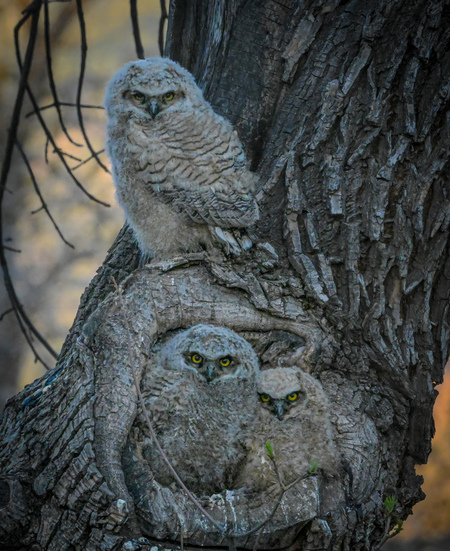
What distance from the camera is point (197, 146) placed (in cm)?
254

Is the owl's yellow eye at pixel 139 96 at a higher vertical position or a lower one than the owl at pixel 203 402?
higher

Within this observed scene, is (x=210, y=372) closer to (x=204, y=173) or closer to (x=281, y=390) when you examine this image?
(x=281, y=390)

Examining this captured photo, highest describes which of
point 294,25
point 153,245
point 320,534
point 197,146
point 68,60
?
point 68,60

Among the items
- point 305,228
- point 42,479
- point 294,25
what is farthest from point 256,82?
point 42,479

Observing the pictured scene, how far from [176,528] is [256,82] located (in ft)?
5.77

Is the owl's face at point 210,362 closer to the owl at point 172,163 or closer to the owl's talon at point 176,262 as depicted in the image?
the owl's talon at point 176,262

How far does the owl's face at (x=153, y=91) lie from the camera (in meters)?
2.60

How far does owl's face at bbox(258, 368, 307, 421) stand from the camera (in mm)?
2090

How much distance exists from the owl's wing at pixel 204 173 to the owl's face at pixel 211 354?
469 mm

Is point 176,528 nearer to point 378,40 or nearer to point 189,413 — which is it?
point 189,413

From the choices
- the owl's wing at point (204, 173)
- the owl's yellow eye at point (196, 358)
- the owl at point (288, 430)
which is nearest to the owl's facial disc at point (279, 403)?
the owl at point (288, 430)

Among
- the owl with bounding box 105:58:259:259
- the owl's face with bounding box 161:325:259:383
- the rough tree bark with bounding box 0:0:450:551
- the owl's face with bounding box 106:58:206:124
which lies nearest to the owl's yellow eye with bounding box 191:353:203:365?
the owl's face with bounding box 161:325:259:383

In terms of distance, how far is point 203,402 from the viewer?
85.0 inches

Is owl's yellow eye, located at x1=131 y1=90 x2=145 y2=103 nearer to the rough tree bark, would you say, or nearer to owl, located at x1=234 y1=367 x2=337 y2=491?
the rough tree bark
